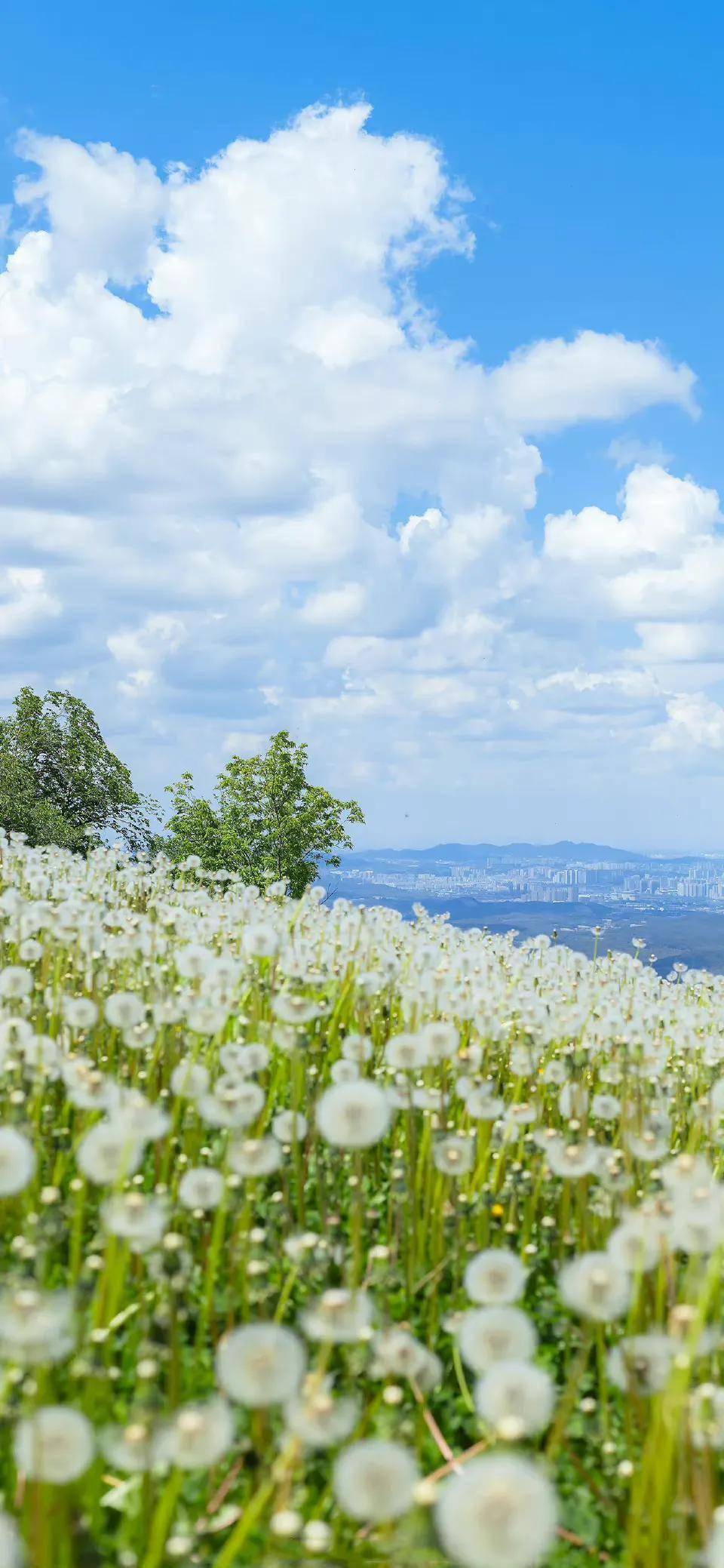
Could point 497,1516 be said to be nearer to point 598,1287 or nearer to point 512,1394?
point 512,1394

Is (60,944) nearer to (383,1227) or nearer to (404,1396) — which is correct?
(383,1227)

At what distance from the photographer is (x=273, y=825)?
55.0 metres

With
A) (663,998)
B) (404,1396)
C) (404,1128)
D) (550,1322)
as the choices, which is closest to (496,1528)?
(404,1396)

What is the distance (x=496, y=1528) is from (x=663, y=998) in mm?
8274

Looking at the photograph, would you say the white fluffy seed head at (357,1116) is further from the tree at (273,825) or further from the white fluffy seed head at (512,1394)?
the tree at (273,825)

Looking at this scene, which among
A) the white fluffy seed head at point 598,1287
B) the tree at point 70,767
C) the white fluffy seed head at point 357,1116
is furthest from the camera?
the tree at point 70,767

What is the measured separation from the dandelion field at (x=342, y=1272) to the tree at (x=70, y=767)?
145ft

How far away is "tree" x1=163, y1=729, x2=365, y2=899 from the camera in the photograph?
176 ft

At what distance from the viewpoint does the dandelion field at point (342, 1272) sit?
2.23 meters

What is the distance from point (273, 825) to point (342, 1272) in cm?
5121

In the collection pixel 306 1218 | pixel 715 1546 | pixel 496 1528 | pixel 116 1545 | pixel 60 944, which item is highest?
pixel 60 944

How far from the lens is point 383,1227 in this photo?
464 cm

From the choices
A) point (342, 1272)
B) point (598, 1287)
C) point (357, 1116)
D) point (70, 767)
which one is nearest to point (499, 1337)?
point (598, 1287)

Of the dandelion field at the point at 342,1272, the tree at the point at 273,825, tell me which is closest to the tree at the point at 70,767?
the tree at the point at 273,825
